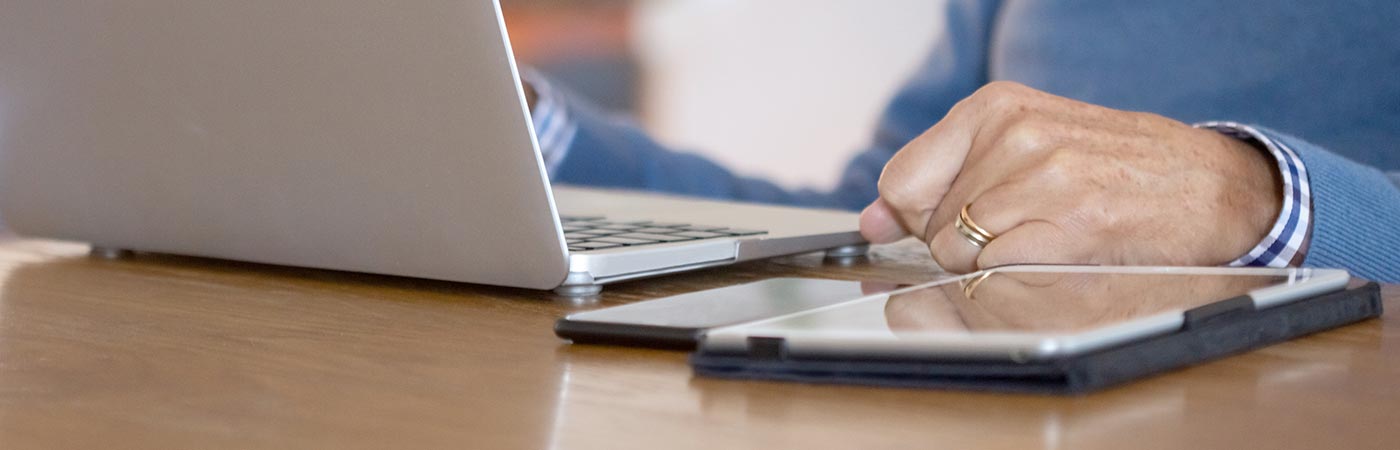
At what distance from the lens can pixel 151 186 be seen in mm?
692

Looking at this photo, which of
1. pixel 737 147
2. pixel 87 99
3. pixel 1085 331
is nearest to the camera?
pixel 1085 331

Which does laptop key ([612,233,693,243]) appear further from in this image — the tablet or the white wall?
the white wall

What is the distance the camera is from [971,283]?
44 centimetres

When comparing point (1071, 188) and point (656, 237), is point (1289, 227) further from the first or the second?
point (656, 237)

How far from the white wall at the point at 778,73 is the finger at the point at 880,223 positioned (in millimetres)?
1357

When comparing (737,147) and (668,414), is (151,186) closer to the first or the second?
(668,414)

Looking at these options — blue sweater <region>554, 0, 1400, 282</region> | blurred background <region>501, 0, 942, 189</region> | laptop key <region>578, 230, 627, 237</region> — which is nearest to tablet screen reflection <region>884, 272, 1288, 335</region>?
laptop key <region>578, 230, 627, 237</region>

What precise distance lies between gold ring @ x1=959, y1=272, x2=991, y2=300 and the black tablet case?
0.24 feet

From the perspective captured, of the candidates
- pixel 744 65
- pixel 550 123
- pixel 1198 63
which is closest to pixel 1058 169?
pixel 1198 63

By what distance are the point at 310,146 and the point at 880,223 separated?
332mm

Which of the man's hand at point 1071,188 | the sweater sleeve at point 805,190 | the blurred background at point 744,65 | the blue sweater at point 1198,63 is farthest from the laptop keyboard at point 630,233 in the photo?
the blurred background at point 744,65

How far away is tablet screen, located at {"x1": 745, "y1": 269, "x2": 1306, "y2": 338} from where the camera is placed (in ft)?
1.11

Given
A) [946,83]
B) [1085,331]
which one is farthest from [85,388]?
[946,83]

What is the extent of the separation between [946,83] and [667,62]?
0.81 meters
